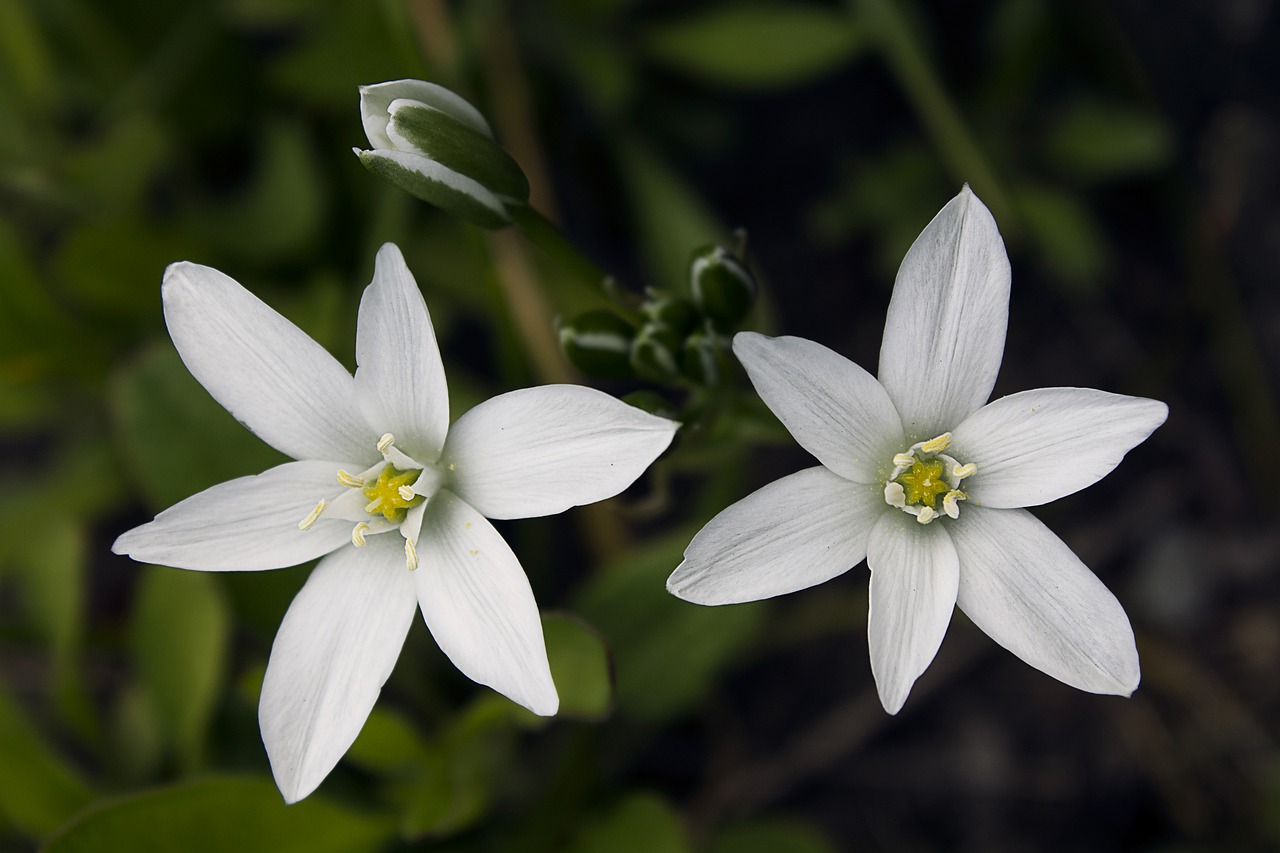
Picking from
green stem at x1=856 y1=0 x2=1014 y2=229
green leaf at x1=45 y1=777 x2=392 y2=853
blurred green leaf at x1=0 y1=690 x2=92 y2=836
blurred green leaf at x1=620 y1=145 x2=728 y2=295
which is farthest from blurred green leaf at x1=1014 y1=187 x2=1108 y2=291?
blurred green leaf at x1=0 y1=690 x2=92 y2=836

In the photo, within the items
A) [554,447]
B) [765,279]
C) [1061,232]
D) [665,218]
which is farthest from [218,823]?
[1061,232]

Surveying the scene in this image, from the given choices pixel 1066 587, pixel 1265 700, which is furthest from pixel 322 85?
pixel 1265 700

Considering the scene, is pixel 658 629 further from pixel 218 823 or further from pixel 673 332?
pixel 218 823

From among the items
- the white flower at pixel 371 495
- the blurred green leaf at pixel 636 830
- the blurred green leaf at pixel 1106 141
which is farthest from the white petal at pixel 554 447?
the blurred green leaf at pixel 1106 141

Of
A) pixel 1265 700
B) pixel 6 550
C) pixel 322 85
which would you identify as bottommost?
pixel 1265 700

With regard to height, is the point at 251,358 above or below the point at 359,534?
above

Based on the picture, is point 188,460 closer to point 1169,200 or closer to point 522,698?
point 522,698

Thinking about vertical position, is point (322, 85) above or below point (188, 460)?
above
